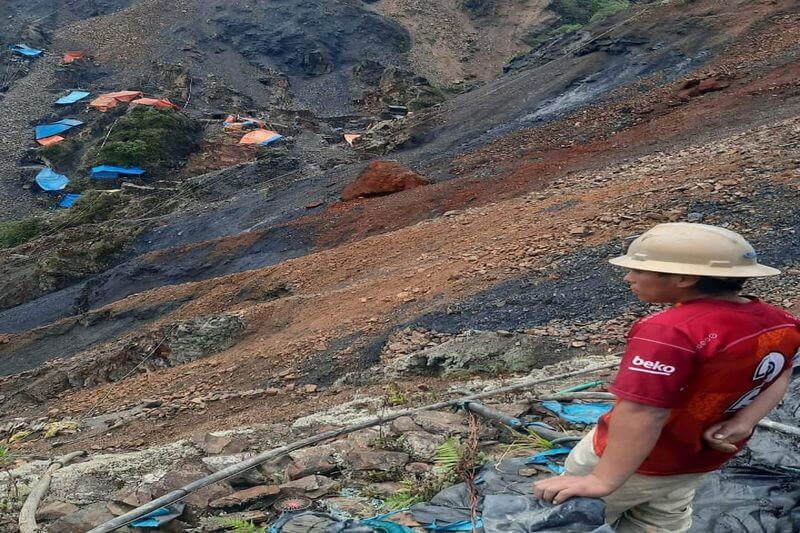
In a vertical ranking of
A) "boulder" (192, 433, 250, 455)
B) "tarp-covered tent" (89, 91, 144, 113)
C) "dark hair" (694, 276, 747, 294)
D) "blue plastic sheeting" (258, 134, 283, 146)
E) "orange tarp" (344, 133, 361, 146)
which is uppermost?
"dark hair" (694, 276, 747, 294)

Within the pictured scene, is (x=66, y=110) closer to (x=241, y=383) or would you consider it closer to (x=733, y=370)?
(x=241, y=383)

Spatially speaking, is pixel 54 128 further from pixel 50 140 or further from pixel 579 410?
pixel 579 410

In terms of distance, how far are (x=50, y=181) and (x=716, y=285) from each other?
89.0 ft

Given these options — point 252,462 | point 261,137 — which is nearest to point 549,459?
point 252,462

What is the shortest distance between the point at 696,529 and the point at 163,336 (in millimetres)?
7849

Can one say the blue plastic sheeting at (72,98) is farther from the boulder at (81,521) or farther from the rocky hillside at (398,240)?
Result: the boulder at (81,521)

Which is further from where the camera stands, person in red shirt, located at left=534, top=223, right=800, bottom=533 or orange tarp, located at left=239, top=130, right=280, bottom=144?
orange tarp, located at left=239, top=130, right=280, bottom=144

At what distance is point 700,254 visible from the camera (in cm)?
164

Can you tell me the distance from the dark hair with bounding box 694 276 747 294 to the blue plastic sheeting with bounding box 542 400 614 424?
190 cm

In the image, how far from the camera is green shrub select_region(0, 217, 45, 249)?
18.6 m

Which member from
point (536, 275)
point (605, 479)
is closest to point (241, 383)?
point (536, 275)

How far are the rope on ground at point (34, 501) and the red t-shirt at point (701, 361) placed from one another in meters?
2.93

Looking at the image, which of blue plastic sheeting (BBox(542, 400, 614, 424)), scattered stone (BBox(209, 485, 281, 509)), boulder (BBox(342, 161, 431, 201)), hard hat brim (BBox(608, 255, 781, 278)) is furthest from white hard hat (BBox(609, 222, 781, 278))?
boulder (BBox(342, 161, 431, 201))

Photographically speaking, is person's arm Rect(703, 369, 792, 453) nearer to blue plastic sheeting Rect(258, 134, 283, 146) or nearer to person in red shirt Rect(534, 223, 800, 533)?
person in red shirt Rect(534, 223, 800, 533)
